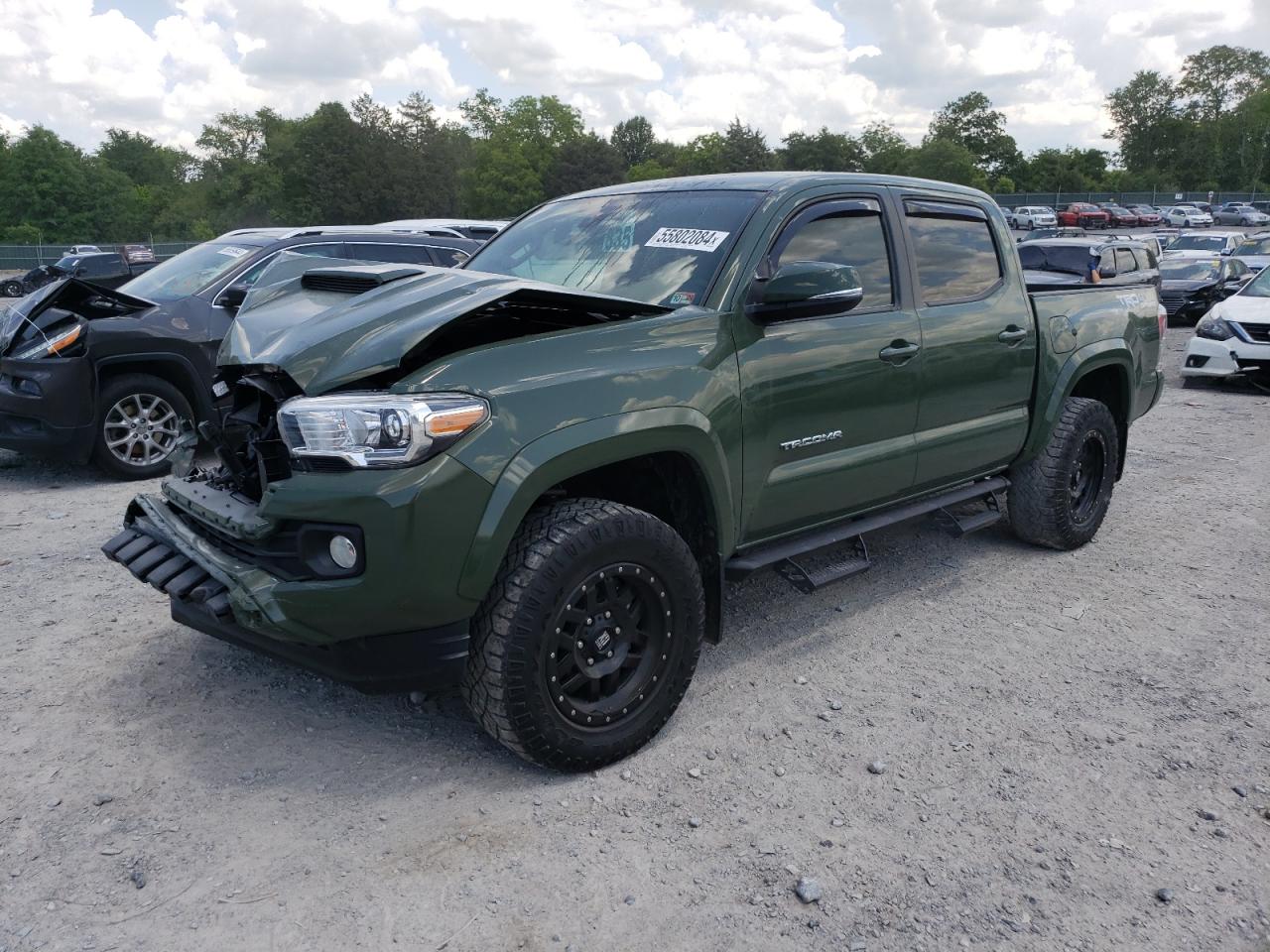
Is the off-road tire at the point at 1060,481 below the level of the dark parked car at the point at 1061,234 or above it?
below

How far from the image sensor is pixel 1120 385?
19.3 feet

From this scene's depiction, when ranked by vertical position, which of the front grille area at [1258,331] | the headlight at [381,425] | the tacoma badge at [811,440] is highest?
the headlight at [381,425]

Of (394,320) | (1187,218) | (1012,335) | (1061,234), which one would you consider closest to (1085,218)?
(1187,218)

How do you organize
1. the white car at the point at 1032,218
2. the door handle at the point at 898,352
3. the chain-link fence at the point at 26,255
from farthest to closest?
the white car at the point at 1032,218 < the chain-link fence at the point at 26,255 < the door handle at the point at 898,352

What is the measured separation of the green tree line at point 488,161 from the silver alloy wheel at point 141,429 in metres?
49.0

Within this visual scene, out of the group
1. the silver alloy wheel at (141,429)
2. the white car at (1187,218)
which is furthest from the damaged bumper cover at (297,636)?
the white car at (1187,218)

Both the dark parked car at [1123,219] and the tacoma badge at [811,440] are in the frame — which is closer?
the tacoma badge at [811,440]

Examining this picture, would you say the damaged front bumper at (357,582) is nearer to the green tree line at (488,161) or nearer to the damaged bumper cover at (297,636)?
the damaged bumper cover at (297,636)

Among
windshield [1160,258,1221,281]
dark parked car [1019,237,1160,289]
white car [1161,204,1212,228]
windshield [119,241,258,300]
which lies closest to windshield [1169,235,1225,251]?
windshield [1160,258,1221,281]

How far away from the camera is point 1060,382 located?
516cm

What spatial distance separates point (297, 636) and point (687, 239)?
207 cm

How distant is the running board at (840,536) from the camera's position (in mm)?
3857

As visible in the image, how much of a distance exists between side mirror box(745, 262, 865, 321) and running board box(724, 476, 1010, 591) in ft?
3.04

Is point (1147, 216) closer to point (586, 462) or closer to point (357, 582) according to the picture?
point (586, 462)
